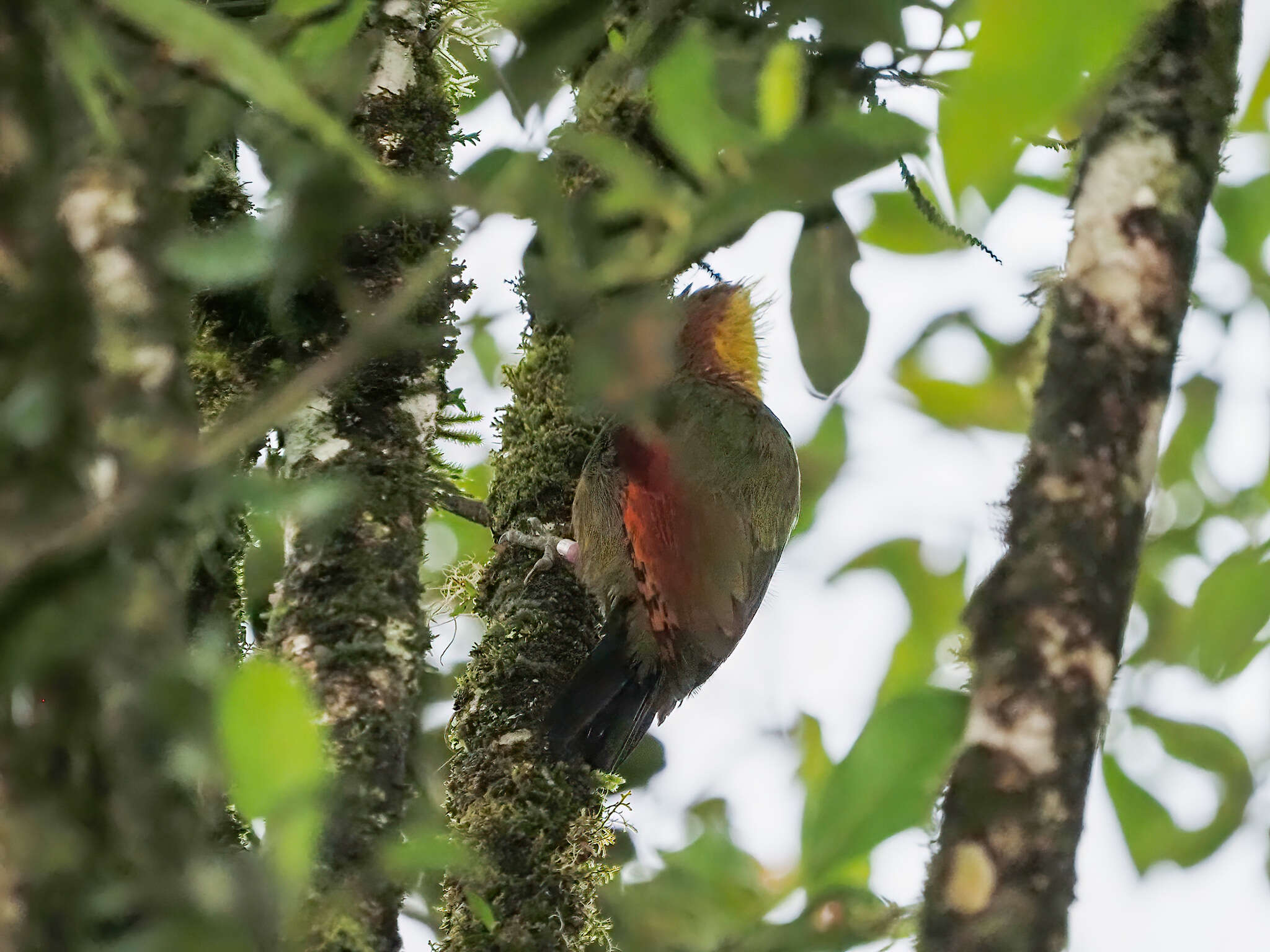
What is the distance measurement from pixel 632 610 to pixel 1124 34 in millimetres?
2765

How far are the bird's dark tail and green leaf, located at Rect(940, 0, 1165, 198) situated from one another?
2.05 metres

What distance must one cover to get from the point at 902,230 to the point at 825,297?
19 centimetres

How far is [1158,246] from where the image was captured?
4.05 feet

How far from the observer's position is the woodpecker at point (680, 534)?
3.14 m

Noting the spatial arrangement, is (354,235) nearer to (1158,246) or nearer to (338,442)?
(338,442)

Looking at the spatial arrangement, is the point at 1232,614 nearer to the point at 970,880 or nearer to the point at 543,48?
the point at 970,880

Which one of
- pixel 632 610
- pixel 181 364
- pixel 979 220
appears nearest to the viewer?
pixel 979 220

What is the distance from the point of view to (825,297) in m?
1.71

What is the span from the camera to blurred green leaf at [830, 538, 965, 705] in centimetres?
194

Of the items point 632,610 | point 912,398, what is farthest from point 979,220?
point 632,610

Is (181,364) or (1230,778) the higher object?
(181,364)

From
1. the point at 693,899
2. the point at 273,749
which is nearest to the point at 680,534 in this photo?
the point at 693,899

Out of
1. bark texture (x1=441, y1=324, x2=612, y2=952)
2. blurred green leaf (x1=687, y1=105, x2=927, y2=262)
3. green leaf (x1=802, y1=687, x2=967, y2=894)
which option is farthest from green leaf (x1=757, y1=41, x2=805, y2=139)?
bark texture (x1=441, y1=324, x2=612, y2=952)

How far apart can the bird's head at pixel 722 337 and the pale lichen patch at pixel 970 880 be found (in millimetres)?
3127
